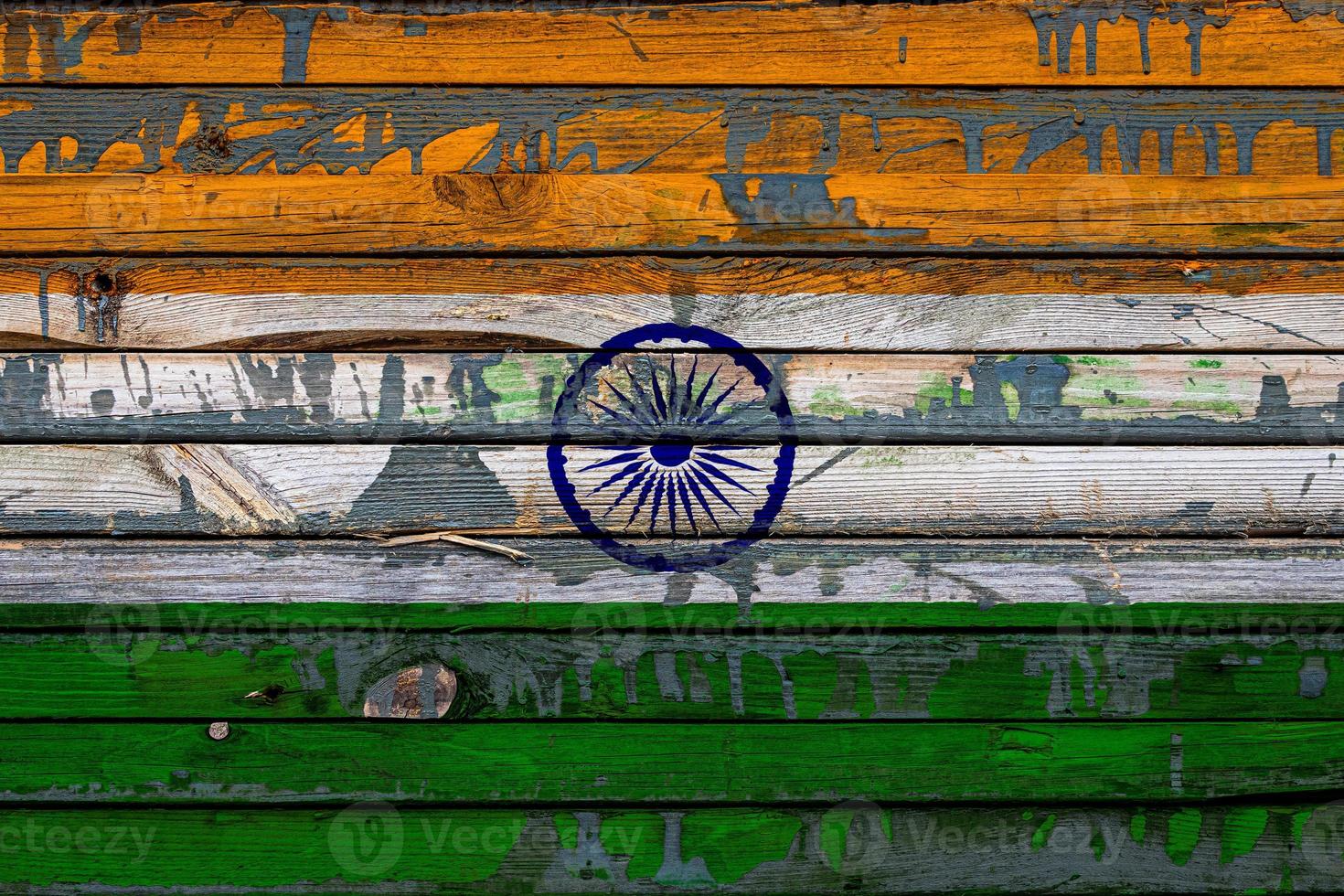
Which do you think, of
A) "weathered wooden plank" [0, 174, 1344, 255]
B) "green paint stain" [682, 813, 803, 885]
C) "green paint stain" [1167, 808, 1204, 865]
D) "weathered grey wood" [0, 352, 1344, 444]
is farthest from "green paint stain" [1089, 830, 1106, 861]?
"weathered wooden plank" [0, 174, 1344, 255]

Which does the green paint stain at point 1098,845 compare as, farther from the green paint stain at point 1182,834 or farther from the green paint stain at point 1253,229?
the green paint stain at point 1253,229

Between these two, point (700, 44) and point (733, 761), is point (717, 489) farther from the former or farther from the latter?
point (700, 44)

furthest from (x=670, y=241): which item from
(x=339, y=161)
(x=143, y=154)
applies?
(x=143, y=154)

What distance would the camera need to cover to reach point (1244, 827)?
152 centimetres

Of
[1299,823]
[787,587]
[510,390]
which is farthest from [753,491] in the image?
[1299,823]

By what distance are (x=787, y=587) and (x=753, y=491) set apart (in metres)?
0.20

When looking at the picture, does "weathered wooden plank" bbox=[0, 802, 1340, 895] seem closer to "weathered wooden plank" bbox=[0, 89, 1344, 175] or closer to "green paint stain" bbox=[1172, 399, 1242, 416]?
"green paint stain" bbox=[1172, 399, 1242, 416]

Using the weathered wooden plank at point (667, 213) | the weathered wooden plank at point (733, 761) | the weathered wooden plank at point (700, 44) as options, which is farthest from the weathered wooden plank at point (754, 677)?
the weathered wooden plank at point (700, 44)

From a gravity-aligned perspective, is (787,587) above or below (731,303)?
below

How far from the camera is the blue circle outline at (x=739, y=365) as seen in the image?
4.89ft

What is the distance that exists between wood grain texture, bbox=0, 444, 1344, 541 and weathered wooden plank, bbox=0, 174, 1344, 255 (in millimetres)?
405

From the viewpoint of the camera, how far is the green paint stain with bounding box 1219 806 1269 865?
151cm

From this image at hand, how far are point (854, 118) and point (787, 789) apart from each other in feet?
4.41

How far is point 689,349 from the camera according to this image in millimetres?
1491
